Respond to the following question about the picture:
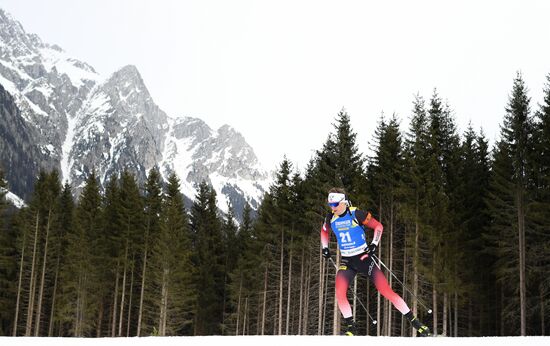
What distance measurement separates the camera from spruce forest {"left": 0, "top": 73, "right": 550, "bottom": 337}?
24859 mm

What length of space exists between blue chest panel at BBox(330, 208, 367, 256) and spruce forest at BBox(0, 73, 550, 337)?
10.4m

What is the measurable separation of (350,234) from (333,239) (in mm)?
21839

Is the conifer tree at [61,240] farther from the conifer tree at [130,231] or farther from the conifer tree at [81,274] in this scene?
the conifer tree at [130,231]

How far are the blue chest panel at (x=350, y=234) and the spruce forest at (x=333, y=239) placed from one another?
10.4m

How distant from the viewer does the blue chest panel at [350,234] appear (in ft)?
31.0

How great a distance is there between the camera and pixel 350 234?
9.49 meters

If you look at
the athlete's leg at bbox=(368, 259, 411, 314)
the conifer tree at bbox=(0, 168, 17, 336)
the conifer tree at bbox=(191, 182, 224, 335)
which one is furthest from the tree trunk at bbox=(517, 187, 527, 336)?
the conifer tree at bbox=(0, 168, 17, 336)

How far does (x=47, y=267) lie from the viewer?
42.4 metres

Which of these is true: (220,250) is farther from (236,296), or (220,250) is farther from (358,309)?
(358,309)

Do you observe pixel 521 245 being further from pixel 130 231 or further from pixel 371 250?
pixel 130 231

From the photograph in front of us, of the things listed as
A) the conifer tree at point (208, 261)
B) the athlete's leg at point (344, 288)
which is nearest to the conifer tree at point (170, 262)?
the conifer tree at point (208, 261)

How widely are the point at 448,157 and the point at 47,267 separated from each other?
1378 inches
